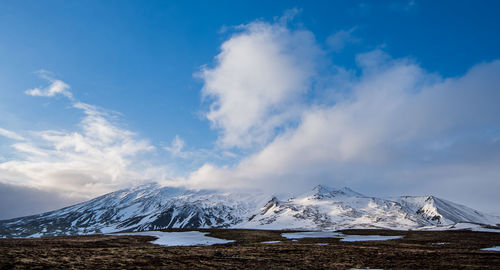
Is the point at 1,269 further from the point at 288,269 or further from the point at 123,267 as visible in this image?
the point at 288,269

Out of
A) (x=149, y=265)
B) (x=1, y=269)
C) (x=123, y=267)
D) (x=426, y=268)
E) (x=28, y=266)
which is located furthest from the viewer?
(x=426, y=268)

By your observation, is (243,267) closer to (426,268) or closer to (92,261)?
(92,261)

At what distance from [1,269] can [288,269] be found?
21328 mm

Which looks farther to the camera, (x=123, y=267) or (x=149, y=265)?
(x=149, y=265)

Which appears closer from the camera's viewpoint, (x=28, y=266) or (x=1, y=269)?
(x=1, y=269)

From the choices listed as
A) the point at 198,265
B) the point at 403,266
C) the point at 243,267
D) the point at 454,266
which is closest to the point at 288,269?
the point at 243,267

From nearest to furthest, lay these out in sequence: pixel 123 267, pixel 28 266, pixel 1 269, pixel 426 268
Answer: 1. pixel 1 269
2. pixel 28 266
3. pixel 123 267
4. pixel 426 268

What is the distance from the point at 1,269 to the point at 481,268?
38.9 meters

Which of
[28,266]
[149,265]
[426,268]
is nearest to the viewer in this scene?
[28,266]

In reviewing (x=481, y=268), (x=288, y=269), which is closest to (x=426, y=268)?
(x=481, y=268)

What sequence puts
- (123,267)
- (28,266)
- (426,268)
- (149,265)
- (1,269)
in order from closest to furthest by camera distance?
(1,269) → (28,266) → (123,267) → (149,265) → (426,268)

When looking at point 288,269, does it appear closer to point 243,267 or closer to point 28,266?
point 243,267

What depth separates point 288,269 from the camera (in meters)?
22.5

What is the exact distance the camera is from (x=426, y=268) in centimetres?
2453
